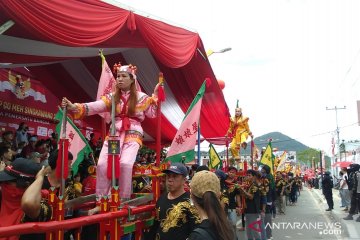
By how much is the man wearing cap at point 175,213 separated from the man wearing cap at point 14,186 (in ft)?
3.60

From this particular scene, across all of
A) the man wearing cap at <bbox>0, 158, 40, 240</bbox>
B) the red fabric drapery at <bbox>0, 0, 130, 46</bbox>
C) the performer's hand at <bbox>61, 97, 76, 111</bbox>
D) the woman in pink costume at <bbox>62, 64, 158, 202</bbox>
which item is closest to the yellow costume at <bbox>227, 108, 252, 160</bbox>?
the red fabric drapery at <bbox>0, 0, 130, 46</bbox>

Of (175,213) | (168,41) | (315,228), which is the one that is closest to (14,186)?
(175,213)

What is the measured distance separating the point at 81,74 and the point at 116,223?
12.8ft

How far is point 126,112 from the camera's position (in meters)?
3.66

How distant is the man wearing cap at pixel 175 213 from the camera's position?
9.67ft

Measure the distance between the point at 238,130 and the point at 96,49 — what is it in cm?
464

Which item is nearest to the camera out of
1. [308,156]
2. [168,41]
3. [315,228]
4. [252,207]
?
[168,41]

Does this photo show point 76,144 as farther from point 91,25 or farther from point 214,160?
point 214,160

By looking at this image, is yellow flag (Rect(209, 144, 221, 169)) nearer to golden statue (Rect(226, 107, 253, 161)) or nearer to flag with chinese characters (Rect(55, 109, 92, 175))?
golden statue (Rect(226, 107, 253, 161))

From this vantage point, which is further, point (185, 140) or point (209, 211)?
point (185, 140)

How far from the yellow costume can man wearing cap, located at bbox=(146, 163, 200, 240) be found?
5530mm

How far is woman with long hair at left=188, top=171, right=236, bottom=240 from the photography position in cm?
217

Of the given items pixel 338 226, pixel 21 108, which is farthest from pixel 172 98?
pixel 338 226

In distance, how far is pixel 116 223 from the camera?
9.01 ft
